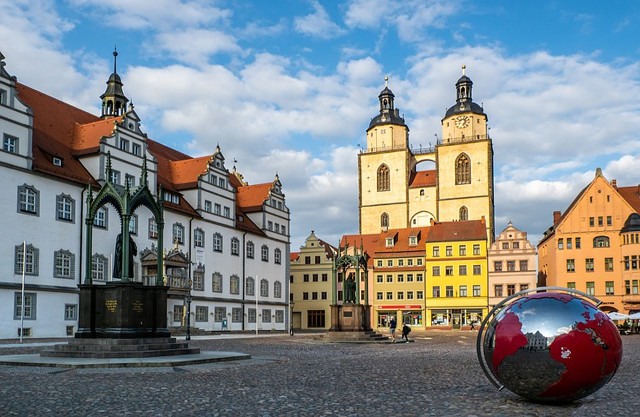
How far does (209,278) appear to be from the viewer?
59562mm

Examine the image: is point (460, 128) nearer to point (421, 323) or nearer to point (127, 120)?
point (421, 323)

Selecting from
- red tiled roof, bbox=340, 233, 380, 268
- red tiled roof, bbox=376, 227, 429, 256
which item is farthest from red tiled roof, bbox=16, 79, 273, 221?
red tiled roof, bbox=376, 227, 429, 256

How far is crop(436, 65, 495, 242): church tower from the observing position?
98.3m

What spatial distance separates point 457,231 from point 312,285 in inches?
735

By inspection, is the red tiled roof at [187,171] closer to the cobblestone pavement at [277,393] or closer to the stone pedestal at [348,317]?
the stone pedestal at [348,317]

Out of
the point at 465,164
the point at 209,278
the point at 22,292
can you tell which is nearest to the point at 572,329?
the point at 22,292

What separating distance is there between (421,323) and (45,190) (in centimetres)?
4912

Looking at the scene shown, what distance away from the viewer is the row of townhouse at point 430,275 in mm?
77375

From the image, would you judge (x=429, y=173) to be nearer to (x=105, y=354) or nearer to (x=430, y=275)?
(x=430, y=275)

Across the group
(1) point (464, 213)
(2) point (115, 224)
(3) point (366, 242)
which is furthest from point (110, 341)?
(1) point (464, 213)

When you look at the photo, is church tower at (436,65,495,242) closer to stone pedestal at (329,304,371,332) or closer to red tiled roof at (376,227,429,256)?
red tiled roof at (376,227,429,256)

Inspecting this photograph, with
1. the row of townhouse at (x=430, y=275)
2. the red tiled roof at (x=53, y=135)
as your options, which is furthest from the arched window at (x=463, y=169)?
the red tiled roof at (x=53, y=135)

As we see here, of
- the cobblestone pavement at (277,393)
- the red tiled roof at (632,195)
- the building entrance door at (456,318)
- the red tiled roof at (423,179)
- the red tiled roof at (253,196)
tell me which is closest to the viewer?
the cobblestone pavement at (277,393)

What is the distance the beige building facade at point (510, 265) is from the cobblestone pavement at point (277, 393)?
195 ft
